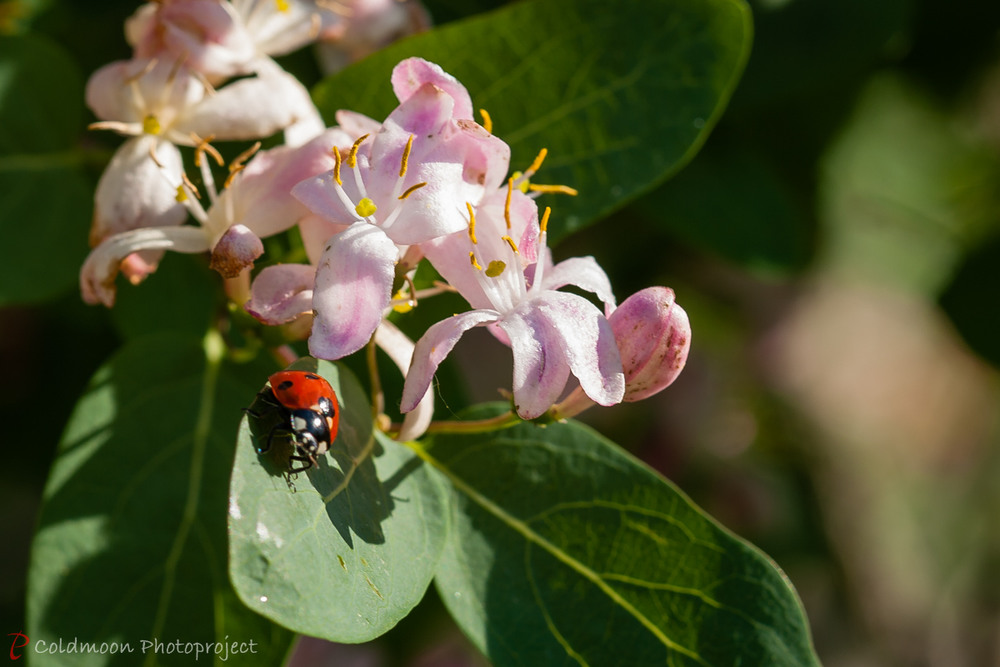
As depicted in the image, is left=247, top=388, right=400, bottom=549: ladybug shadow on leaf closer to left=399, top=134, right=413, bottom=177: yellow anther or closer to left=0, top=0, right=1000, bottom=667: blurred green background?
left=399, top=134, right=413, bottom=177: yellow anther

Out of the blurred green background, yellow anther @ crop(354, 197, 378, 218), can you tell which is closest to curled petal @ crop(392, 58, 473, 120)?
yellow anther @ crop(354, 197, 378, 218)

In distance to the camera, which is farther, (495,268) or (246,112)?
(246,112)

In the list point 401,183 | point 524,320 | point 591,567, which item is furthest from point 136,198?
point 591,567

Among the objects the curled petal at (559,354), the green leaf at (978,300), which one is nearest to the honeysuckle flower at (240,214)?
the curled petal at (559,354)

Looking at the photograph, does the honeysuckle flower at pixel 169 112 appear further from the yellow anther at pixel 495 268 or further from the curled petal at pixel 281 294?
the yellow anther at pixel 495 268

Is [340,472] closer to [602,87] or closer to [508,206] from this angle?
[508,206]

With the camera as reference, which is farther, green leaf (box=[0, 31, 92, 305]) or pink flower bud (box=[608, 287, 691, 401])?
green leaf (box=[0, 31, 92, 305])
